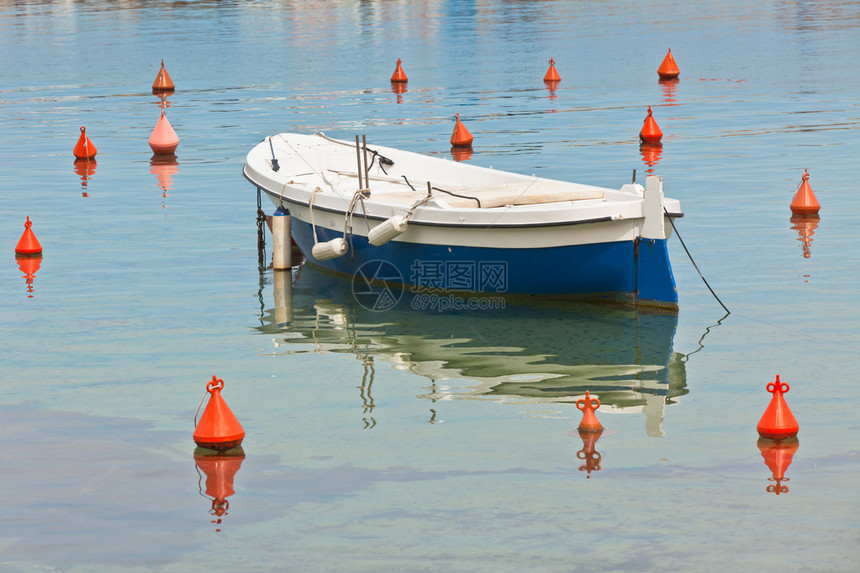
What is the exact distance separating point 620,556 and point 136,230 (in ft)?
45.0

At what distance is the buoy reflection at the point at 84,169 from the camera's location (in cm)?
2490

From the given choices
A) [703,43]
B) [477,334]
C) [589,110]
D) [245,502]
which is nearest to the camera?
[245,502]

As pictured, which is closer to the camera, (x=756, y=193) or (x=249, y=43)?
(x=756, y=193)

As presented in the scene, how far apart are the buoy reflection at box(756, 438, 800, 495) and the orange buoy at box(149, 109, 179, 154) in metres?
20.0

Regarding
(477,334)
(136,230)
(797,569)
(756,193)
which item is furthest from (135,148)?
(797,569)

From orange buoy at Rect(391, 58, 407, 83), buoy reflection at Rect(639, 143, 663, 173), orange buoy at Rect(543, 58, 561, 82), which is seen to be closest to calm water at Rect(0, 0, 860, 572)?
buoy reflection at Rect(639, 143, 663, 173)

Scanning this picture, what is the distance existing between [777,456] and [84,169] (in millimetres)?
20029

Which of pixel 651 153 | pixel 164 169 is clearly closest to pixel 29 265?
pixel 164 169

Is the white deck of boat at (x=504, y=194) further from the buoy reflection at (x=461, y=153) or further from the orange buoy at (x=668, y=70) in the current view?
the orange buoy at (x=668, y=70)

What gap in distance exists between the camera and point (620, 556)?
8.22 m

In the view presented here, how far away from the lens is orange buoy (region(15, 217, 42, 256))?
18375 millimetres

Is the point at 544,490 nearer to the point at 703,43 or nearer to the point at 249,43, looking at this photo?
the point at 703,43

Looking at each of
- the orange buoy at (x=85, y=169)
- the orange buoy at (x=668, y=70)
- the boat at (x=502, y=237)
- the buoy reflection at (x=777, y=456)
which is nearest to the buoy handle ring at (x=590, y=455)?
the buoy reflection at (x=777, y=456)

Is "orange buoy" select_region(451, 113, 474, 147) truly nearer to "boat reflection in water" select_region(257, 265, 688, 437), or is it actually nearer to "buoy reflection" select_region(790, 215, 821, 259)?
"buoy reflection" select_region(790, 215, 821, 259)
